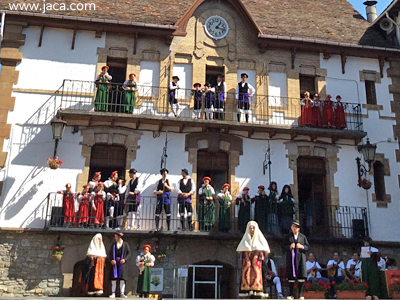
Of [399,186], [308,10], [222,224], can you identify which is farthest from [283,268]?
[308,10]

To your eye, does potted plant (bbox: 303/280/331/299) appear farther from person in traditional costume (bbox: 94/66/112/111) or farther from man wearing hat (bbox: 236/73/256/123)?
person in traditional costume (bbox: 94/66/112/111)

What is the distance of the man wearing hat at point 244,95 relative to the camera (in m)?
15.5

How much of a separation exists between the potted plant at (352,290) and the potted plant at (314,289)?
33cm

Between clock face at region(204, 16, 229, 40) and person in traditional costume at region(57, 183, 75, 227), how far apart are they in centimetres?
713

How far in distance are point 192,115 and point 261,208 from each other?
3641mm

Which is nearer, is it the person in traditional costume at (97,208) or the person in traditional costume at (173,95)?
Result: the person in traditional costume at (97,208)

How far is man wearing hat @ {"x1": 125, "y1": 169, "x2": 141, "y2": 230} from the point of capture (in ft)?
45.2

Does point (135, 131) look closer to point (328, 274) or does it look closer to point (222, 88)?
point (222, 88)

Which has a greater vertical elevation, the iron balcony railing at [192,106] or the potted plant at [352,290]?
the iron balcony railing at [192,106]

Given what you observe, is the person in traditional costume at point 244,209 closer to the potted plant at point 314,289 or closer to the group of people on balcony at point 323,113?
the group of people on balcony at point 323,113

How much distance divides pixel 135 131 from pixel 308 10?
8715mm

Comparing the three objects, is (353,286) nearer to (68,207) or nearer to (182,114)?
(182,114)

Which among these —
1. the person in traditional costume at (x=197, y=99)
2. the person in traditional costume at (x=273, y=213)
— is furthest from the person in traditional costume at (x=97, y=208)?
the person in traditional costume at (x=273, y=213)

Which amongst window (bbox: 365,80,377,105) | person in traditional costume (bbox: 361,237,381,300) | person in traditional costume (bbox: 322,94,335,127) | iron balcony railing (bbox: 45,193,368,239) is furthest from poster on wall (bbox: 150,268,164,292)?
window (bbox: 365,80,377,105)
